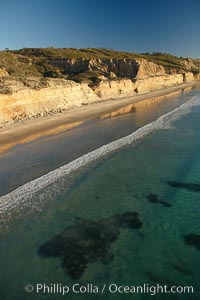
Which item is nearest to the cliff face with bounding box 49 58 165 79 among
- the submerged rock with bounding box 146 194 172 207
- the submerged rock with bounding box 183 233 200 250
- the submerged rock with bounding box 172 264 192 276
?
the submerged rock with bounding box 146 194 172 207

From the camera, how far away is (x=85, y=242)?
33.5 ft

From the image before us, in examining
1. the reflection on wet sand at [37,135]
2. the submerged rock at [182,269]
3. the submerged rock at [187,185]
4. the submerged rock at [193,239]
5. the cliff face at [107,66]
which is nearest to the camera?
the submerged rock at [182,269]

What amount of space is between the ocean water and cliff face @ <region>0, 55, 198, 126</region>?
14.8 meters

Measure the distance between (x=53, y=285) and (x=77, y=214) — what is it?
3940mm

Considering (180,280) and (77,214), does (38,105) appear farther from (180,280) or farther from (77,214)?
(180,280)

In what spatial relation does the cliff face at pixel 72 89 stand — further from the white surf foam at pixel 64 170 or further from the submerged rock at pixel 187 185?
the submerged rock at pixel 187 185

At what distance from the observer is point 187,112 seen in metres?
34.6

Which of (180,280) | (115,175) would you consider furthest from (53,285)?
(115,175)

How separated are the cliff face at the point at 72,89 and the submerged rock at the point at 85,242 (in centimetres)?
1869

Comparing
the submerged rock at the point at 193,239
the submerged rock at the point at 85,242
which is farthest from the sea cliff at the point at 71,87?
the submerged rock at the point at 193,239

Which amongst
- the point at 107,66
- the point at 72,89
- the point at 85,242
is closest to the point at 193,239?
the point at 85,242

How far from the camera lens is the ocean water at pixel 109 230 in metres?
8.64

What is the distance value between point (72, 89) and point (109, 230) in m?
31.1

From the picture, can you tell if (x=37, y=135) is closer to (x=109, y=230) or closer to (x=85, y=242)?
(x=109, y=230)
